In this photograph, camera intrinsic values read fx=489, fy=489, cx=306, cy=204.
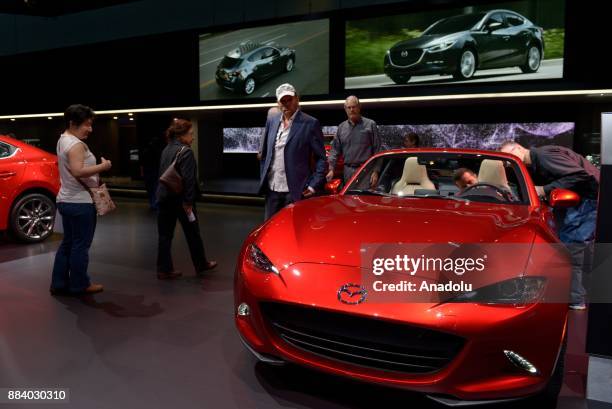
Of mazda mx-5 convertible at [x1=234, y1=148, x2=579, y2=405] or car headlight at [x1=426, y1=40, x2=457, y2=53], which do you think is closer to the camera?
mazda mx-5 convertible at [x1=234, y1=148, x2=579, y2=405]

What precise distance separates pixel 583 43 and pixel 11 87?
1417 centimetres

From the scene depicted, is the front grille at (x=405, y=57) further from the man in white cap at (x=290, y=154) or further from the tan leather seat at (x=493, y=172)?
the tan leather seat at (x=493, y=172)

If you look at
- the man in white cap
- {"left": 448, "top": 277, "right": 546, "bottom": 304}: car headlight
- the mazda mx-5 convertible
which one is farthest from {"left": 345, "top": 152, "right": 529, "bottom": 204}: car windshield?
{"left": 448, "top": 277, "right": 546, "bottom": 304}: car headlight

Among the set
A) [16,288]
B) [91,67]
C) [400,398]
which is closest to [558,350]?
[400,398]

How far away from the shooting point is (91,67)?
39.3ft

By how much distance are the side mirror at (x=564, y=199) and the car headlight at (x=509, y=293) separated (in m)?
1.19

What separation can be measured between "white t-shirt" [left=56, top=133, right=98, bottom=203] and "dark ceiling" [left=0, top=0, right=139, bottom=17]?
8.59 m

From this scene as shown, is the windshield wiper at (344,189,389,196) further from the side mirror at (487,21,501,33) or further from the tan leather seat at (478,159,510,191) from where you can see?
the side mirror at (487,21,501,33)

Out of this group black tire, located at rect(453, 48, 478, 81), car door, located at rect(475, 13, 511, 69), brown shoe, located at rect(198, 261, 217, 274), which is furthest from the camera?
black tire, located at rect(453, 48, 478, 81)

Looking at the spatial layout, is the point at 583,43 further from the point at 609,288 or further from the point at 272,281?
the point at 272,281

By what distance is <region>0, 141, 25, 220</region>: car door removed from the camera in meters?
5.50

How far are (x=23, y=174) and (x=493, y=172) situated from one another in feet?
16.7

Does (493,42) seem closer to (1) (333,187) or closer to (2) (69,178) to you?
(1) (333,187)

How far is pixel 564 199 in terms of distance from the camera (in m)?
2.91
